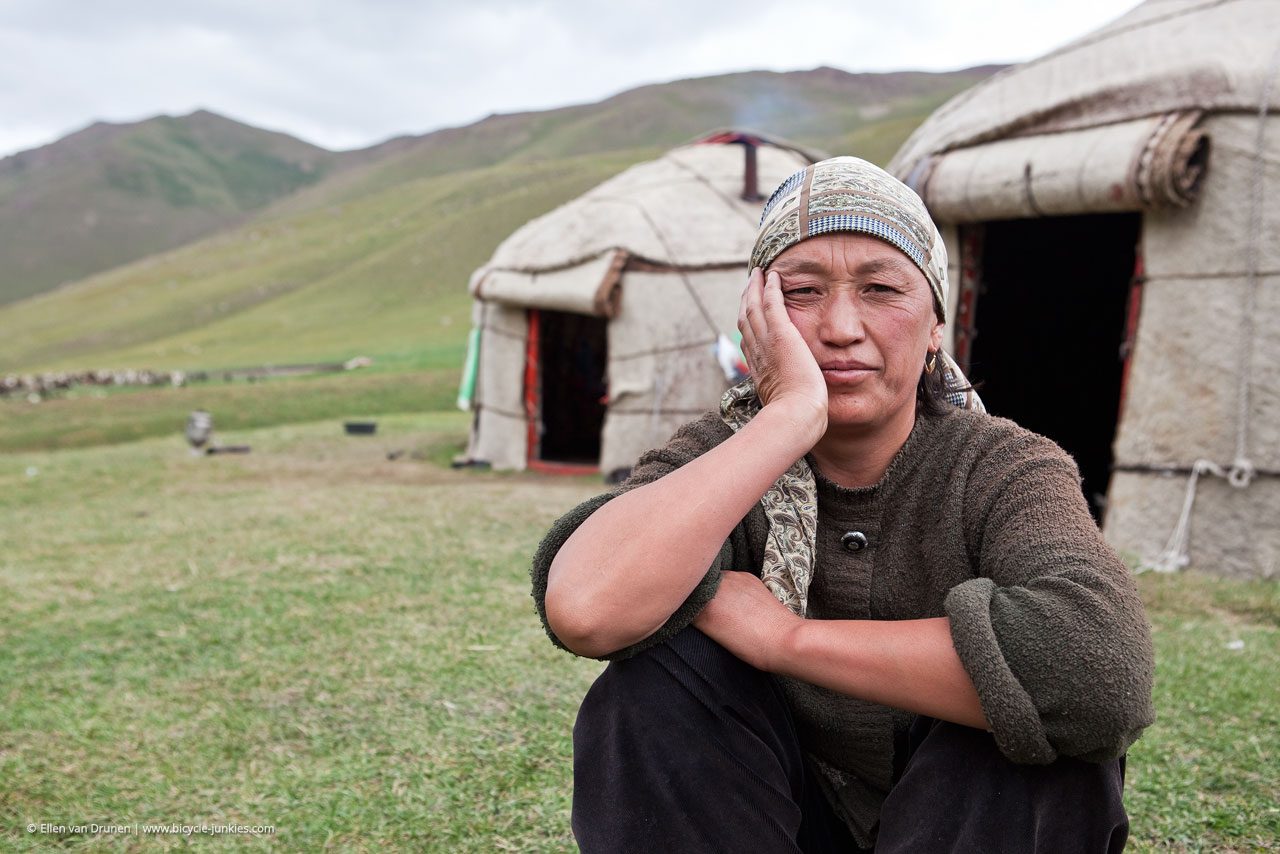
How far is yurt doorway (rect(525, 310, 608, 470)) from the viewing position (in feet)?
33.0

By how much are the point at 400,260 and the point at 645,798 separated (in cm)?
3363

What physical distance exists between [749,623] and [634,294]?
21.2 ft

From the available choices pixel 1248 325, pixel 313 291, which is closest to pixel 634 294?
pixel 1248 325

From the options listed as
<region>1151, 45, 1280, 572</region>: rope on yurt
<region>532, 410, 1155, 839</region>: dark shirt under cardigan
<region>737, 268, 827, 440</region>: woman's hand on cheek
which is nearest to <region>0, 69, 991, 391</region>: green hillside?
<region>1151, 45, 1280, 572</region>: rope on yurt

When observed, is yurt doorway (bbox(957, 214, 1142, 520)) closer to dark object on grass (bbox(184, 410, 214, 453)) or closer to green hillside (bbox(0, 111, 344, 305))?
dark object on grass (bbox(184, 410, 214, 453))

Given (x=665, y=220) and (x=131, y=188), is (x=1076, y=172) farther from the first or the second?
(x=131, y=188)

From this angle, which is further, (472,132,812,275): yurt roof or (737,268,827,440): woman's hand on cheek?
(472,132,812,275): yurt roof

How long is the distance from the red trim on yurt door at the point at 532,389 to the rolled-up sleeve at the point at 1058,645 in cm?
714

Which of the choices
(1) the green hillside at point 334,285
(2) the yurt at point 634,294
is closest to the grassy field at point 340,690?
(2) the yurt at point 634,294

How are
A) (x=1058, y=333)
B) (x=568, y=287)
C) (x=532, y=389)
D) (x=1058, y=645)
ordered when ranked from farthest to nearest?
(x=532, y=389), (x=568, y=287), (x=1058, y=333), (x=1058, y=645)

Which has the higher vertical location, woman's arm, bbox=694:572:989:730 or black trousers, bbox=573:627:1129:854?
woman's arm, bbox=694:572:989:730

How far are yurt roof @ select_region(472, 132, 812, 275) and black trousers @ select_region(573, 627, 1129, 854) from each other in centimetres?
652

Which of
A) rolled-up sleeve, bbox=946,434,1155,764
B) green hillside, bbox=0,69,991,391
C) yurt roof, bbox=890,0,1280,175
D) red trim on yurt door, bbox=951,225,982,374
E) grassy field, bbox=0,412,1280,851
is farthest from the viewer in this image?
green hillside, bbox=0,69,991,391

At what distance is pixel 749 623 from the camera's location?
4.53 feet
